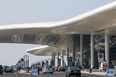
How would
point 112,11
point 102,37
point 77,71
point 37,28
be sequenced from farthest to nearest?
point 102,37
point 37,28
point 112,11
point 77,71

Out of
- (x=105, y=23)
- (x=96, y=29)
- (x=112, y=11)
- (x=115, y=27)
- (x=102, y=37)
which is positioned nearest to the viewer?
(x=112, y=11)

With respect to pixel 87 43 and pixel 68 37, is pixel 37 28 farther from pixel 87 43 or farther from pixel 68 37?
pixel 87 43

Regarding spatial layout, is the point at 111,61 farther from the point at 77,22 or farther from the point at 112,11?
the point at 112,11

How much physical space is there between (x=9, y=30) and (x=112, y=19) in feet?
113

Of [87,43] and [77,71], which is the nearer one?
[77,71]

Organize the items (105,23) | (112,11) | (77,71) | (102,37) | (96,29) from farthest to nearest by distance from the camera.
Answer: (102,37) → (96,29) → (105,23) → (112,11) → (77,71)

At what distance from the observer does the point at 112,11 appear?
57.2m

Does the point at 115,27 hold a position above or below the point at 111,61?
above

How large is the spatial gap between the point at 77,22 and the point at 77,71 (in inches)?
1228

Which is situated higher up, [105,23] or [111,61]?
[105,23]

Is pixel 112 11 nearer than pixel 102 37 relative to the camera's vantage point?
Yes

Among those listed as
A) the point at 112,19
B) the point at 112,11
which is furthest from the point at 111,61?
the point at 112,11

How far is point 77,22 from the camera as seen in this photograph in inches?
2847

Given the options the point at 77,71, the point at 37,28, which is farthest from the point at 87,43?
the point at 77,71
